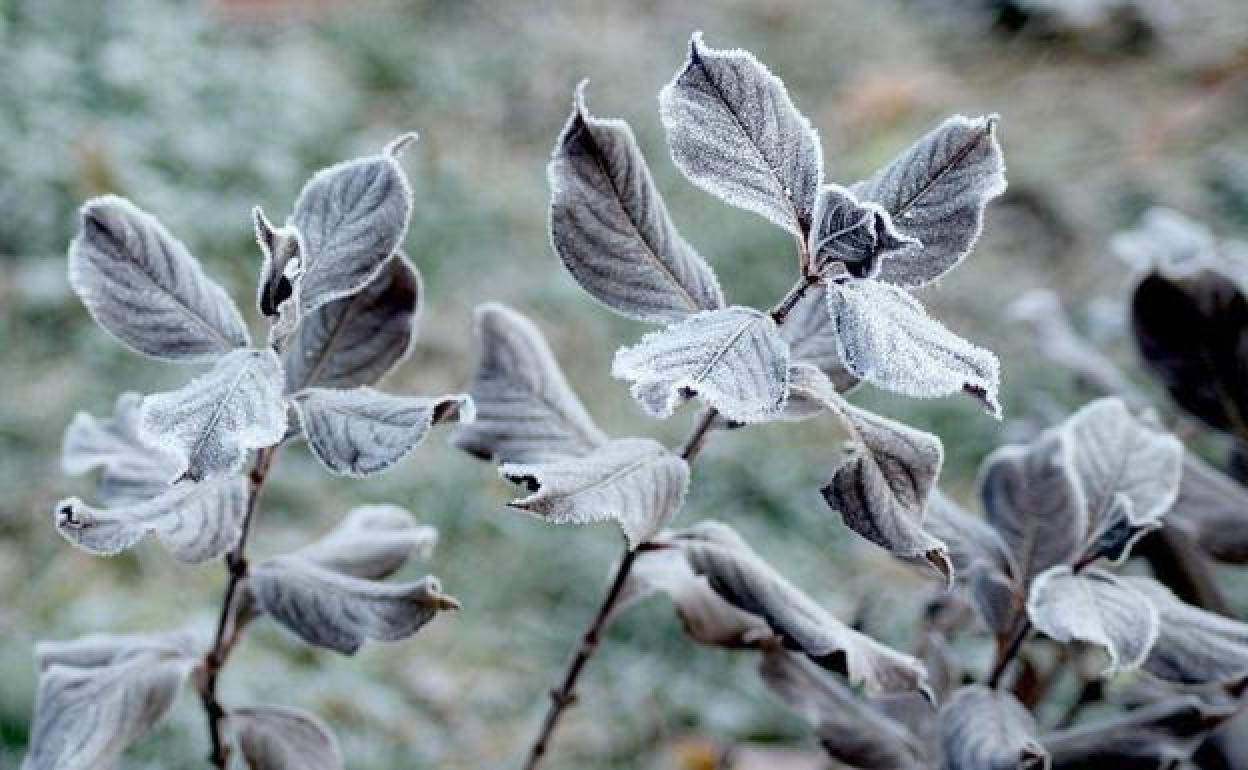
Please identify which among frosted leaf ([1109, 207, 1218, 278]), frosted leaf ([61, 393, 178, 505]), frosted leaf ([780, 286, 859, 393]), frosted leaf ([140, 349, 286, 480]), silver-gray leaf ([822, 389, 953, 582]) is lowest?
frosted leaf ([61, 393, 178, 505])

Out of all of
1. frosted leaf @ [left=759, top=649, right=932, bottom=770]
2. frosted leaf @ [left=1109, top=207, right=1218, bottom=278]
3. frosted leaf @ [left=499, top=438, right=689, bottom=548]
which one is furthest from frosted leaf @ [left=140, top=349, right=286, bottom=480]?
frosted leaf @ [left=1109, top=207, right=1218, bottom=278]

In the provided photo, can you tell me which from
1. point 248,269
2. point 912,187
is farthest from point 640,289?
point 248,269

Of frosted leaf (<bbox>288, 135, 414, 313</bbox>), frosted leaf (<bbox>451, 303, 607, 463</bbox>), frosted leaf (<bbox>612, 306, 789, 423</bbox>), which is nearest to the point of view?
frosted leaf (<bbox>612, 306, 789, 423</bbox>)

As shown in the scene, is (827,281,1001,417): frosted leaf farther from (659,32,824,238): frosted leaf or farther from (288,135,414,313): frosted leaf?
(288,135,414,313): frosted leaf

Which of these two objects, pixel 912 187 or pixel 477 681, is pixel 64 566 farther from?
pixel 912 187

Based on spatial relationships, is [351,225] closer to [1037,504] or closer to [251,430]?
[251,430]

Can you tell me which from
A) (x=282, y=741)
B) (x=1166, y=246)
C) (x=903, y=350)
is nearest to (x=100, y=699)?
(x=282, y=741)
